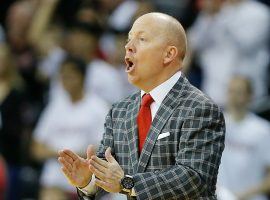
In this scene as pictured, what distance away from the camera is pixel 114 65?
24.5ft

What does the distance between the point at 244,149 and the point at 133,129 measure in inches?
123

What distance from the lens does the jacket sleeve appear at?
120 inches

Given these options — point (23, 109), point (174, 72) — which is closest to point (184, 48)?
point (174, 72)

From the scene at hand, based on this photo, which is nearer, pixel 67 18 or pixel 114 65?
pixel 114 65

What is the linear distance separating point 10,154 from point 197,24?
83.3 inches

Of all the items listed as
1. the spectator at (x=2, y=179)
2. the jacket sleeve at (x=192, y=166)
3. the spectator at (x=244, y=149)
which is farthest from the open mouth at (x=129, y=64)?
the spectator at (x=2, y=179)

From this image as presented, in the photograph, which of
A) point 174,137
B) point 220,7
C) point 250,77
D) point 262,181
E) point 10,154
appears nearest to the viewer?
point 174,137

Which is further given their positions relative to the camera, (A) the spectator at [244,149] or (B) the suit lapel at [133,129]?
(A) the spectator at [244,149]

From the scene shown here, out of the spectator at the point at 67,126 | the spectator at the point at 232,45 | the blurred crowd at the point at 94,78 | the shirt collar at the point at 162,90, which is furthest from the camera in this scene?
the spectator at the point at 232,45

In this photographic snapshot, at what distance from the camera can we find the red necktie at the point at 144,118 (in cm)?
326

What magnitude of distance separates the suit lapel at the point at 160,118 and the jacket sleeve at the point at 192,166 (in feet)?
0.32

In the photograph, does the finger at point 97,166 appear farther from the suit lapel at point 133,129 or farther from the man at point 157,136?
the suit lapel at point 133,129

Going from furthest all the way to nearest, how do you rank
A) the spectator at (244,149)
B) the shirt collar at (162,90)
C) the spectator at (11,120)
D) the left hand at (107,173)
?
the spectator at (11,120), the spectator at (244,149), the shirt collar at (162,90), the left hand at (107,173)

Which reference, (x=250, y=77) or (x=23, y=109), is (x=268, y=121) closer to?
(x=250, y=77)
